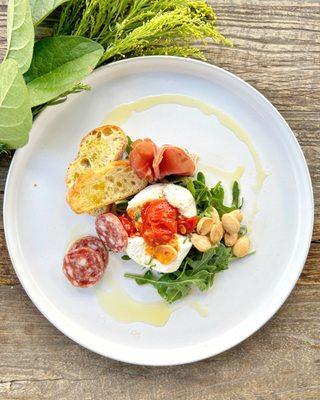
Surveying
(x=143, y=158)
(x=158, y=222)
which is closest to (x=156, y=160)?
(x=143, y=158)

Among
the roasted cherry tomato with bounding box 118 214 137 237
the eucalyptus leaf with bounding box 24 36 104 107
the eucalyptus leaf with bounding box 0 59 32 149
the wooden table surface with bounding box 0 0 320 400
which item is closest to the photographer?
the eucalyptus leaf with bounding box 0 59 32 149

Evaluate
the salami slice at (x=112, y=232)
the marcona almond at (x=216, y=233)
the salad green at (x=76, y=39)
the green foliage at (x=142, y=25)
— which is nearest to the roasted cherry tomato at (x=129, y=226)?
the salami slice at (x=112, y=232)

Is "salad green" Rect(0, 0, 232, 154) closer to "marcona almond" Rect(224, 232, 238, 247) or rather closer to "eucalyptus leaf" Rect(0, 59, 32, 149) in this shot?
"eucalyptus leaf" Rect(0, 59, 32, 149)

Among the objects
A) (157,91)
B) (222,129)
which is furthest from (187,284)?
(157,91)

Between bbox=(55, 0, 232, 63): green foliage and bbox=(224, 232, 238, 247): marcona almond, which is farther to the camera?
bbox=(224, 232, 238, 247): marcona almond

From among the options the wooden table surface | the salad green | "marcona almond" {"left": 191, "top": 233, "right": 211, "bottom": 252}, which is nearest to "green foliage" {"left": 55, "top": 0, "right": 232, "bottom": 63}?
the salad green

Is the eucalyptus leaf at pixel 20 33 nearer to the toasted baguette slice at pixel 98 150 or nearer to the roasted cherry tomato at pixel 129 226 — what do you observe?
the toasted baguette slice at pixel 98 150
